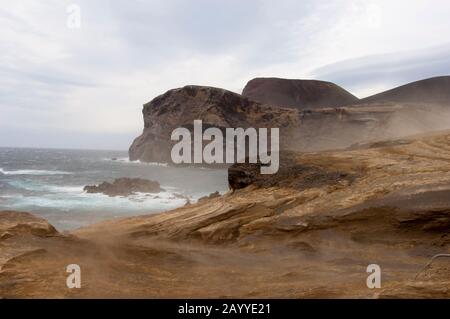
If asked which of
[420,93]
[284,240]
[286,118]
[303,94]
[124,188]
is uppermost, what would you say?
[303,94]

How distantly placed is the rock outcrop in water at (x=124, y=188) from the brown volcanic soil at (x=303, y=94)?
336 feet

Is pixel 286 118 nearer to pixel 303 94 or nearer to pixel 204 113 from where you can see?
pixel 204 113

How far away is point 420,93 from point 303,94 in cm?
4283

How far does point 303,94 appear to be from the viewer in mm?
145750

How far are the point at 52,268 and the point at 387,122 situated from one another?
86.2m

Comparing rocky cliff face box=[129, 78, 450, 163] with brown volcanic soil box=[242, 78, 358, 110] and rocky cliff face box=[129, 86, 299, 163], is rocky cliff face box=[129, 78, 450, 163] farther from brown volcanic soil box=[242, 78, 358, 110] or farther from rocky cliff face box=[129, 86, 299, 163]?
brown volcanic soil box=[242, 78, 358, 110]

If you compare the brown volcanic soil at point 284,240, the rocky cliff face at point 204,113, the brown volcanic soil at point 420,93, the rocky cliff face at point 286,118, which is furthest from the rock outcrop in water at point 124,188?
the brown volcanic soil at point 420,93

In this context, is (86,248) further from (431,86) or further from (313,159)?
(431,86)

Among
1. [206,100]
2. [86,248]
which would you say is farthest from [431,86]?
[86,248]

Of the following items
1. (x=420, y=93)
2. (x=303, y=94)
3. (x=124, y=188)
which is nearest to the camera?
(x=124, y=188)

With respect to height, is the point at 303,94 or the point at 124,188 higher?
the point at 303,94

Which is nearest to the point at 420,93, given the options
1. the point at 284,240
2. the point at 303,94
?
the point at 303,94

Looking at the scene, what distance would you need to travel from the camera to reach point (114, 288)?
8469mm

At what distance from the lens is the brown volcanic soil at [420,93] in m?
111
